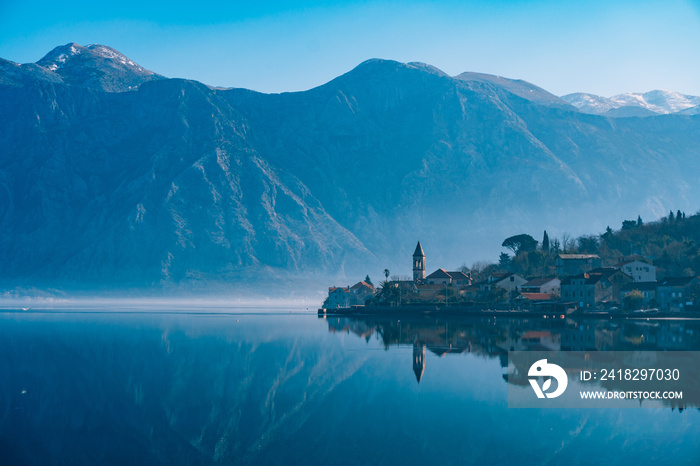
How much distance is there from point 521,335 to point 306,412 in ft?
160

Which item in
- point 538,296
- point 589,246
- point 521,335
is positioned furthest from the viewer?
point 589,246

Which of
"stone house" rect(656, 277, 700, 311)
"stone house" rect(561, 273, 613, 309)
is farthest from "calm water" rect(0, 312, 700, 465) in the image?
"stone house" rect(561, 273, 613, 309)

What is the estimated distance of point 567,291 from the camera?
433ft

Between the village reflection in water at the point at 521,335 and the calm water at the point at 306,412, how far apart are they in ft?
2.58

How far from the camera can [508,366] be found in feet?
194

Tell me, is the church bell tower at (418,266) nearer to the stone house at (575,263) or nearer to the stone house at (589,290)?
the stone house at (575,263)

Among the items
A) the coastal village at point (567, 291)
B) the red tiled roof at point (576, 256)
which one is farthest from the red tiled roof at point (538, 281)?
the red tiled roof at point (576, 256)

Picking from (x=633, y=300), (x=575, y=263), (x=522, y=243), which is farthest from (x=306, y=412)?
(x=522, y=243)

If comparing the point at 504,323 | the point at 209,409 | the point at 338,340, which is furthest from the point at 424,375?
the point at 504,323

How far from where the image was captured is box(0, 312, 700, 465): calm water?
3425 cm

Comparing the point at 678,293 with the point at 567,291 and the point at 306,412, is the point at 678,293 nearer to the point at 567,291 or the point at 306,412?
the point at 567,291

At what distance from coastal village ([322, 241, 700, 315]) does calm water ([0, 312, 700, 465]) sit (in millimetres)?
46411

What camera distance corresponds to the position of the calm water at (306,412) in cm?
3425

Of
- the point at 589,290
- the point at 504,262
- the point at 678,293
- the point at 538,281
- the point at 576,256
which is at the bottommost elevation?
the point at 678,293
